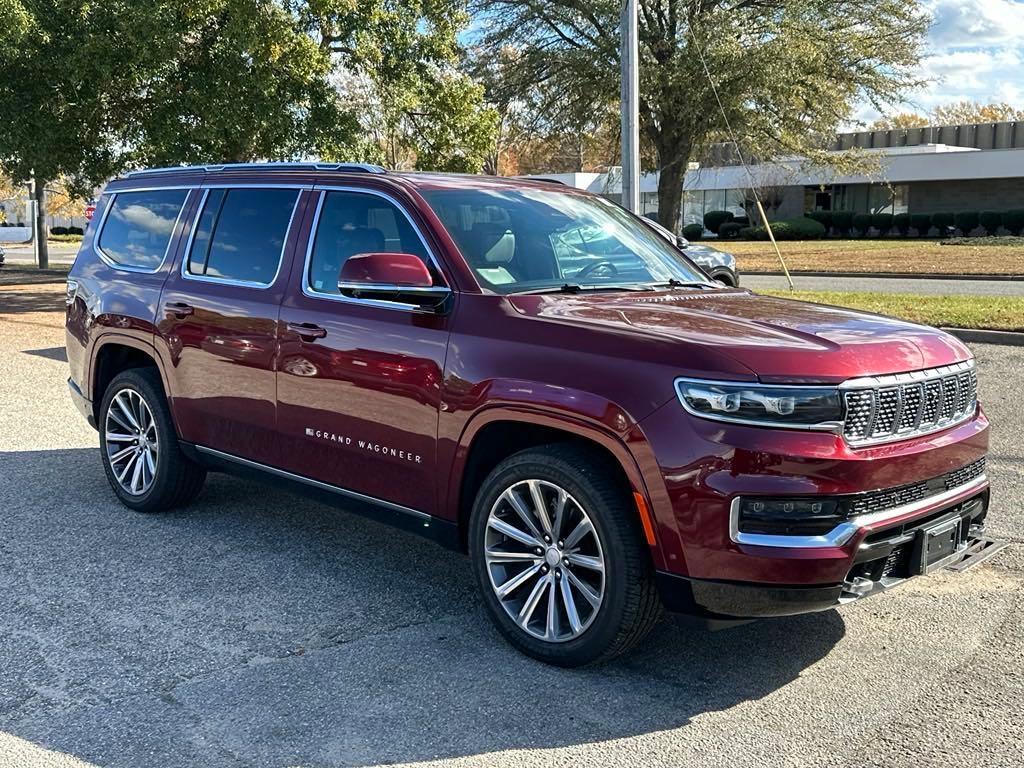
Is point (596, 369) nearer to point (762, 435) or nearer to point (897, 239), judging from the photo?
point (762, 435)

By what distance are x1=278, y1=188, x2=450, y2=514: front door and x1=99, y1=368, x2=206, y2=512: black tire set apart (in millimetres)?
1145

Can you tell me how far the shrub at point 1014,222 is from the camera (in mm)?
41438

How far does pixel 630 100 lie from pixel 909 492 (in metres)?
10.9

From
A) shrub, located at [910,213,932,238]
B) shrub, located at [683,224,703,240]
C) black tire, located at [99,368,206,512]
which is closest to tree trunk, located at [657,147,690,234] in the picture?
shrub, located at [910,213,932,238]

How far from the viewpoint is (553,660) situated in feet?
13.1

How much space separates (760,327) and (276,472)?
258cm

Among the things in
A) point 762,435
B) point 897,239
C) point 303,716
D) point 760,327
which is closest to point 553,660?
point 303,716

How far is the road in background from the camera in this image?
19.2 meters

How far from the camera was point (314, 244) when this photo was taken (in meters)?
5.02

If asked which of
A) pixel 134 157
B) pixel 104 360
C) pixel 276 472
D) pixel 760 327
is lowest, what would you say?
pixel 276 472

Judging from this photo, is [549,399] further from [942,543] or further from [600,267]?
[942,543]

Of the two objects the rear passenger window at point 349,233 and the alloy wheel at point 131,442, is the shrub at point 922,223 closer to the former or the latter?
the alloy wheel at point 131,442

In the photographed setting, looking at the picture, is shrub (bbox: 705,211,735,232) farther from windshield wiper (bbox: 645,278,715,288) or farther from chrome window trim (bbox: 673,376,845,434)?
chrome window trim (bbox: 673,376,845,434)

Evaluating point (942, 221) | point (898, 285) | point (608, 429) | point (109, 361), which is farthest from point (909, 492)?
point (942, 221)
